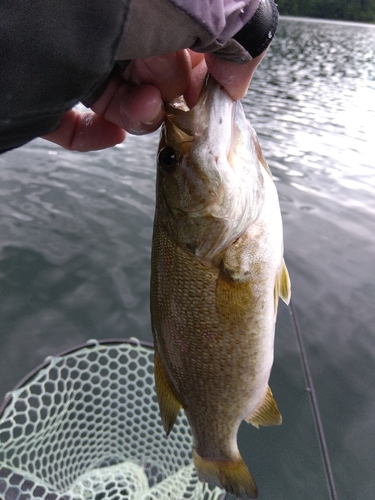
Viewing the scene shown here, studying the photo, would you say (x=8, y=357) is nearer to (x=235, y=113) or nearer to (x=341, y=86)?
(x=235, y=113)

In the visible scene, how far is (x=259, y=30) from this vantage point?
4.33 ft

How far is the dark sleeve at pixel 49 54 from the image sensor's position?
2.91ft

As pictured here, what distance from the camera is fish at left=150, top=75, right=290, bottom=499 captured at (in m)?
1.57

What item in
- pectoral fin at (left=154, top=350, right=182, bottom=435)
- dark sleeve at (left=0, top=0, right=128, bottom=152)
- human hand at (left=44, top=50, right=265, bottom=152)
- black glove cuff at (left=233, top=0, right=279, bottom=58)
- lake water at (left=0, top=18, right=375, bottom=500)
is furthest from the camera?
lake water at (left=0, top=18, right=375, bottom=500)

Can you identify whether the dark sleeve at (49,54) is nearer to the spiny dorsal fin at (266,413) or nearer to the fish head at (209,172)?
the fish head at (209,172)

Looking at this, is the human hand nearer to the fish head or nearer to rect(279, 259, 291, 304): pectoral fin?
the fish head

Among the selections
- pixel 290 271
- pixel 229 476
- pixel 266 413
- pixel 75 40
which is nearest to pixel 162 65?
pixel 75 40

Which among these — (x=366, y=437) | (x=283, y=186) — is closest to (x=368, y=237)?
(x=283, y=186)

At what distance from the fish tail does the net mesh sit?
0.61m

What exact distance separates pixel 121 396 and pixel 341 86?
63.3 feet

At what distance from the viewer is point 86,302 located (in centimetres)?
448

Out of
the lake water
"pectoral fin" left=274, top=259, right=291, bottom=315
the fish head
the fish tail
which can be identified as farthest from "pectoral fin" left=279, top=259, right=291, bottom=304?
the lake water

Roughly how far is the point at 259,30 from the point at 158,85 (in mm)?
483

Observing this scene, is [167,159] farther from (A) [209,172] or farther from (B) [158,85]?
(B) [158,85]
